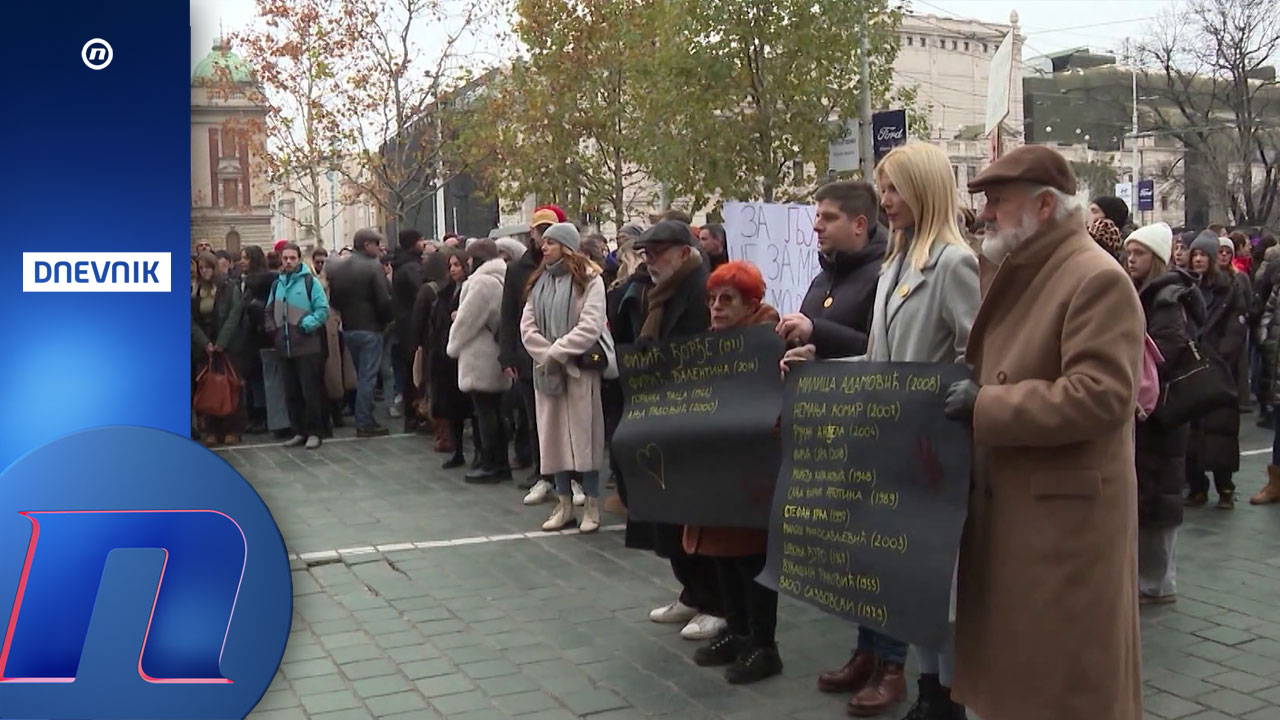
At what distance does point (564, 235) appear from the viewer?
8242 millimetres

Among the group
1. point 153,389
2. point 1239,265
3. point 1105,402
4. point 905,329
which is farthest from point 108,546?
point 1239,265

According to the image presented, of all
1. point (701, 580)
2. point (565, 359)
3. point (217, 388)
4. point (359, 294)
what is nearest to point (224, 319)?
point (217, 388)

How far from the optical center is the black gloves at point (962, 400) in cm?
356

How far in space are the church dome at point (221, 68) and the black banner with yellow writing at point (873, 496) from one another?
2.26 metres

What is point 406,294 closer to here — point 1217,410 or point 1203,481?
point 1203,481

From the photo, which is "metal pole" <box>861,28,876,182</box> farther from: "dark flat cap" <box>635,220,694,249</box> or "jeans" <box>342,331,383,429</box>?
"dark flat cap" <box>635,220,694,249</box>

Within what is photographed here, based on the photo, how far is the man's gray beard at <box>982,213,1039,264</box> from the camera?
3.58 m

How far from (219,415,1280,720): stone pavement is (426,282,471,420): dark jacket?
2023 mm

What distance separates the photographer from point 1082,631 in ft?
11.2

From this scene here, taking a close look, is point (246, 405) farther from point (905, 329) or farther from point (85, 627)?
point (85, 627)

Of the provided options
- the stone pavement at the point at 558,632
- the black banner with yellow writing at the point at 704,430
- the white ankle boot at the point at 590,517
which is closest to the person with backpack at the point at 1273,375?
the stone pavement at the point at 558,632

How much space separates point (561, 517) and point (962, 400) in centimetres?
516

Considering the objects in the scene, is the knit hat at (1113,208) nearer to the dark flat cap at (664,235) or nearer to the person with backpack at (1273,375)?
the dark flat cap at (664,235)

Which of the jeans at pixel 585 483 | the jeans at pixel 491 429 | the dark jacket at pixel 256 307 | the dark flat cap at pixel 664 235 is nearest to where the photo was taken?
the dark flat cap at pixel 664 235
